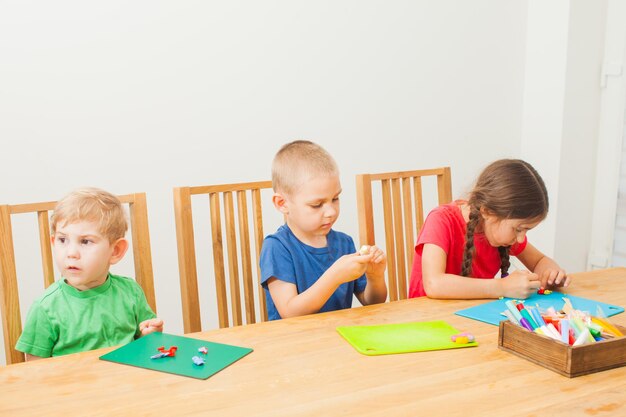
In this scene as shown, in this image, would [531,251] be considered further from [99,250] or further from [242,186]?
[99,250]

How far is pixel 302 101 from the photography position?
2.73m

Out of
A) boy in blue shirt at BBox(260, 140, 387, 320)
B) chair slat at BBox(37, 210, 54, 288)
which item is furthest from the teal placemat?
chair slat at BBox(37, 210, 54, 288)

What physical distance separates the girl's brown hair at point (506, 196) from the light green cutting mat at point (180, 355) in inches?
31.7

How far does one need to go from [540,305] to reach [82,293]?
102 cm

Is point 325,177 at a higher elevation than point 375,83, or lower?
lower

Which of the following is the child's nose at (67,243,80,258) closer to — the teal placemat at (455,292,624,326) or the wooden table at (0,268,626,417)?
the wooden table at (0,268,626,417)

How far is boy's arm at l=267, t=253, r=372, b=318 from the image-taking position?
133cm

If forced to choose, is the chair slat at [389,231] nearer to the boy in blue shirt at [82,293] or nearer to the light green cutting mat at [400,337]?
the light green cutting mat at [400,337]

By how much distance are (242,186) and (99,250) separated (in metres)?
0.47

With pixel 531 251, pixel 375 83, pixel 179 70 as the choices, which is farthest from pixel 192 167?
pixel 531 251

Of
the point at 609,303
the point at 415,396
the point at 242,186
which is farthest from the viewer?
the point at 242,186

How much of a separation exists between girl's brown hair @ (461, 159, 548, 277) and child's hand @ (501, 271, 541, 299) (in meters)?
0.17

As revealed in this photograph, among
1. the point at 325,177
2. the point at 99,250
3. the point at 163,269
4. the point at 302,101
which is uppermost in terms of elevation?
the point at 302,101

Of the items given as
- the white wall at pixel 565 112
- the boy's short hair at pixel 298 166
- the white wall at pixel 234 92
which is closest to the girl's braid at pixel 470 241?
the boy's short hair at pixel 298 166
